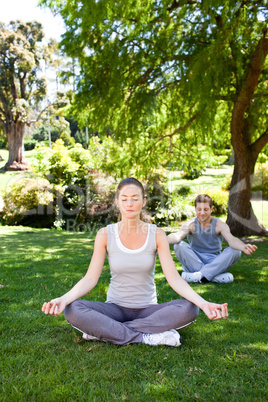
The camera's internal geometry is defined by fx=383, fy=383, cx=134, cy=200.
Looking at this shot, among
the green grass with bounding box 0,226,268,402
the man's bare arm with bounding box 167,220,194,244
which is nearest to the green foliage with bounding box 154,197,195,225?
the man's bare arm with bounding box 167,220,194,244

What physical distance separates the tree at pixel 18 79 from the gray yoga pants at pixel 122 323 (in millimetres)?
29204

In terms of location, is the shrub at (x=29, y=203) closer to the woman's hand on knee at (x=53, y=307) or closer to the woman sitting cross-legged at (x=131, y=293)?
the woman sitting cross-legged at (x=131, y=293)

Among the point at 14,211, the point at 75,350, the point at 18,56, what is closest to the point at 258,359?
the point at 75,350

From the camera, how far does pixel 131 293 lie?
10.3 feet

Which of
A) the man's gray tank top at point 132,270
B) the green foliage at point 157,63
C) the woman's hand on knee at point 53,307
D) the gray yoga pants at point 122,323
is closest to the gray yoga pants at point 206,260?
the man's gray tank top at point 132,270

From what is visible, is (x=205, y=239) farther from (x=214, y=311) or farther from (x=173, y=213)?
(x=173, y=213)

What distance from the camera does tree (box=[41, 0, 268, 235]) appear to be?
7.23 meters

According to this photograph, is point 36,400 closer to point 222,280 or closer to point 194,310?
point 194,310

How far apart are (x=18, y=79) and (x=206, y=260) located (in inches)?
1215

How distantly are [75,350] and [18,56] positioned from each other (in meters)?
30.5

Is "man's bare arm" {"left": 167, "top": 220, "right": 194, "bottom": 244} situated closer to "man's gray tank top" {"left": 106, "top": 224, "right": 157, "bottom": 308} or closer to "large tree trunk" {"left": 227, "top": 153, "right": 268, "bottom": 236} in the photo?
"man's gray tank top" {"left": 106, "top": 224, "right": 157, "bottom": 308}

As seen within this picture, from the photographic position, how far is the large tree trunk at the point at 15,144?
31094mm

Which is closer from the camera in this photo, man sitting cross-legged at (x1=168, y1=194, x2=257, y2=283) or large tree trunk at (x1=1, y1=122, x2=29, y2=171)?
man sitting cross-legged at (x1=168, y1=194, x2=257, y2=283)

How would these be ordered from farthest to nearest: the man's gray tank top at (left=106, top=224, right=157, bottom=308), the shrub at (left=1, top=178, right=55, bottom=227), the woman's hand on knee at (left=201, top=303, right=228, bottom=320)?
1. the shrub at (left=1, top=178, right=55, bottom=227)
2. the man's gray tank top at (left=106, top=224, right=157, bottom=308)
3. the woman's hand on knee at (left=201, top=303, right=228, bottom=320)
